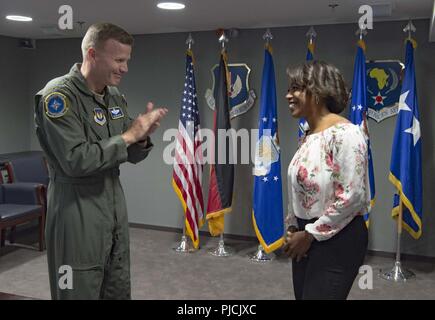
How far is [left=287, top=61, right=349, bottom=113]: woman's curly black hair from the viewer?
1598 millimetres

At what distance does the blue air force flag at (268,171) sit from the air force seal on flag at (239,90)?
1.50ft

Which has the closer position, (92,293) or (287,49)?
(92,293)

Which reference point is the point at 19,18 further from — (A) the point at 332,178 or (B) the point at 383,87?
(A) the point at 332,178

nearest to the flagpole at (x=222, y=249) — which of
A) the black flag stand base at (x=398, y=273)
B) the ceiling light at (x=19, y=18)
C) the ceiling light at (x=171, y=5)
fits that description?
the ceiling light at (x=171, y=5)

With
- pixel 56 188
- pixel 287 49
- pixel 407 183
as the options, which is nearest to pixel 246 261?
pixel 407 183

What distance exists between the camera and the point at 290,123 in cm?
445

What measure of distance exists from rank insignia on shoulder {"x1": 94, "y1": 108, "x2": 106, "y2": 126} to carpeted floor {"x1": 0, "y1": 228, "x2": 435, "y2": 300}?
1.96m

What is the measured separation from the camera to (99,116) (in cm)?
166

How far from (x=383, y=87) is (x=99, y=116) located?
10.1 ft

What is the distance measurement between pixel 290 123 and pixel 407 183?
1214 millimetres

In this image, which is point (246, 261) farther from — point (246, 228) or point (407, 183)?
point (407, 183)

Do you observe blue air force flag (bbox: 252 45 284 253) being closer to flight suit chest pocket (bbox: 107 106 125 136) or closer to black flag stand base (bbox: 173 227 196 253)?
black flag stand base (bbox: 173 227 196 253)

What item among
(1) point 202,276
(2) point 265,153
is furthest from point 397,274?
(1) point 202,276

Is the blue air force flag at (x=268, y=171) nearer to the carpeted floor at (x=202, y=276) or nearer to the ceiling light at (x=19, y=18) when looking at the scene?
the carpeted floor at (x=202, y=276)
